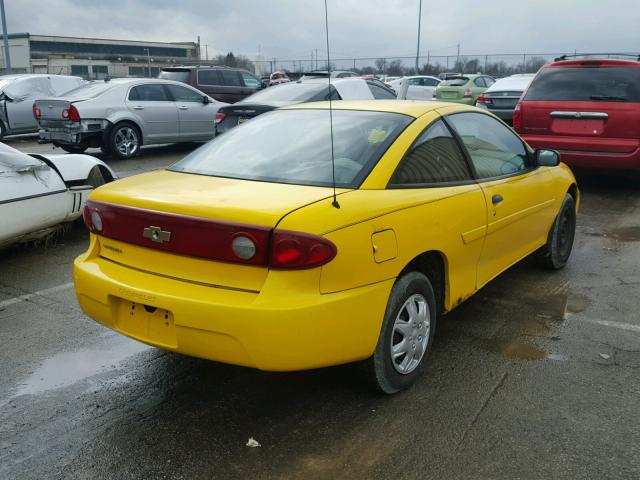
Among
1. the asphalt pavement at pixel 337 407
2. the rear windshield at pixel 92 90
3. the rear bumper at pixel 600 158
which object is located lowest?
the asphalt pavement at pixel 337 407

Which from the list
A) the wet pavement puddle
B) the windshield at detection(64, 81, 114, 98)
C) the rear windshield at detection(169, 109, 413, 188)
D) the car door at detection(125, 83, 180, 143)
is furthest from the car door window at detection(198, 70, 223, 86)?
the wet pavement puddle

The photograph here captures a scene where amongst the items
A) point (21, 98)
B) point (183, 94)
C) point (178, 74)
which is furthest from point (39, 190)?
point (178, 74)

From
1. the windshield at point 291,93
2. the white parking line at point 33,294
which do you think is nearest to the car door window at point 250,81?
the windshield at point 291,93

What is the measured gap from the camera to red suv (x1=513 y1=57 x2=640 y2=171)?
7695mm

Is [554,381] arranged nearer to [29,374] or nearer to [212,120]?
[29,374]

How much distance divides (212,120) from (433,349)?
10.7 metres

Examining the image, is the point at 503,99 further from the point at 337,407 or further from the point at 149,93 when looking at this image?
the point at 337,407

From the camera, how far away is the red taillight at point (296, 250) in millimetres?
2654

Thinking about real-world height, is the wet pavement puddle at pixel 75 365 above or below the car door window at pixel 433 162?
below

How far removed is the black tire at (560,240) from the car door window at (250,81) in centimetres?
1374

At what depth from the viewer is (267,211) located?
108 inches

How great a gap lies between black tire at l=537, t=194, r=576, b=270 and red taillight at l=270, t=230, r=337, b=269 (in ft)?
9.93

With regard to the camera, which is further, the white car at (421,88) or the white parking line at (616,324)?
the white car at (421,88)

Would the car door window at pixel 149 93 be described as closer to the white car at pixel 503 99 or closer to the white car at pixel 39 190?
the white car at pixel 39 190
